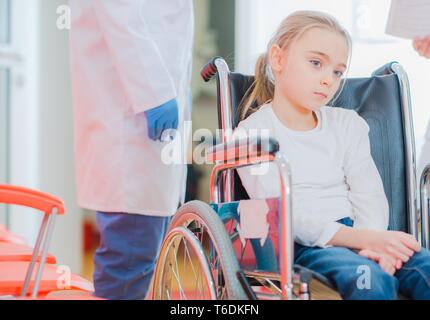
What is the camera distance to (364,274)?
0.99m

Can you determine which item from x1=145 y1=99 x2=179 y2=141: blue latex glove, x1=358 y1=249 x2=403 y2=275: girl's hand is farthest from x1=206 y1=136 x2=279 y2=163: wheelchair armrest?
x1=145 y1=99 x2=179 y2=141: blue latex glove

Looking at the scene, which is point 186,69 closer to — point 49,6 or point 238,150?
point 238,150

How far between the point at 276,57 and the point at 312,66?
75mm

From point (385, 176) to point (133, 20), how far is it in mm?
602

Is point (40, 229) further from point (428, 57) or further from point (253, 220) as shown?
point (428, 57)

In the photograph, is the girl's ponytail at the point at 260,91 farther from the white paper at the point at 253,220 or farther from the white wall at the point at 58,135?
the white wall at the point at 58,135

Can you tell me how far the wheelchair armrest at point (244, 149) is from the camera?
96 cm

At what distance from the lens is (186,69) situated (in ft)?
5.30

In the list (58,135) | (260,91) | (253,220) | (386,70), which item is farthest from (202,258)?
(58,135)

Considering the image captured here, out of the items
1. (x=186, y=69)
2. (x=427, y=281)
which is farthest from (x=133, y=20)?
(x=427, y=281)

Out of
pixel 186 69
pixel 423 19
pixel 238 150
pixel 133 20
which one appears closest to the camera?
pixel 238 150

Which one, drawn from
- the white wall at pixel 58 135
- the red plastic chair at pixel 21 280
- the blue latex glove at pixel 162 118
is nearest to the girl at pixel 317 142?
the blue latex glove at pixel 162 118

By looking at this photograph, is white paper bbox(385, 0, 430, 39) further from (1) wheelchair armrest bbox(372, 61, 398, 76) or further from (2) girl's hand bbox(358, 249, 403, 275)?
(2) girl's hand bbox(358, 249, 403, 275)

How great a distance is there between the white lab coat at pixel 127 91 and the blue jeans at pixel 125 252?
0.03 metres
